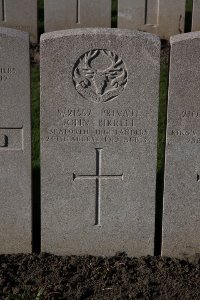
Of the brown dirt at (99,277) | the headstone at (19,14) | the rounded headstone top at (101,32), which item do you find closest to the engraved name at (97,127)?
the rounded headstone top at (101,32)

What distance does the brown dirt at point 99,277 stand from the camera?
5016mm

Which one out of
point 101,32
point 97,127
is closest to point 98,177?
point 97,127

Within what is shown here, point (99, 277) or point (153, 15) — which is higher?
point (153, 15)

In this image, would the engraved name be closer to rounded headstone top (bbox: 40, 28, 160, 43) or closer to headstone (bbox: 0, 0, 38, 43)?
rounded headstone top (bbox: 40, 28, 160, 43)

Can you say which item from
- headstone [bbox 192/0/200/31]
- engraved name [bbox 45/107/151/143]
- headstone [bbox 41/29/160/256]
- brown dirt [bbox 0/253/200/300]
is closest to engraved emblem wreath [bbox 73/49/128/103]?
headstone [bbox 41/29/160/256]

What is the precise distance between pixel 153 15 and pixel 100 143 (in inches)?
252

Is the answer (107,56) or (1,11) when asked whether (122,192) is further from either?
(1,11)

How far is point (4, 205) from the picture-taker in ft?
17.6

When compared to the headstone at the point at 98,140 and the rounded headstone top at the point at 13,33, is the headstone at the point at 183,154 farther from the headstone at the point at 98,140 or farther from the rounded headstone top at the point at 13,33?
the rounded headstone top at the point at 13,33

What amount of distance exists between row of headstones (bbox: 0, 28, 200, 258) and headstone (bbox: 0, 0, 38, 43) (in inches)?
240

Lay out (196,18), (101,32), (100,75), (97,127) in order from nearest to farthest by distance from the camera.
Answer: (101,32) → (100,75) → (97,127) → (196,18)

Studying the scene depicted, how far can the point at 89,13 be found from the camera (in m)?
11.0

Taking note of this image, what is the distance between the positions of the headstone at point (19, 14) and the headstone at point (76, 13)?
0.21 m

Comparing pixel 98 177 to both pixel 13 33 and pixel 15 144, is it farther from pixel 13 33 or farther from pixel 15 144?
pixel 13 33
